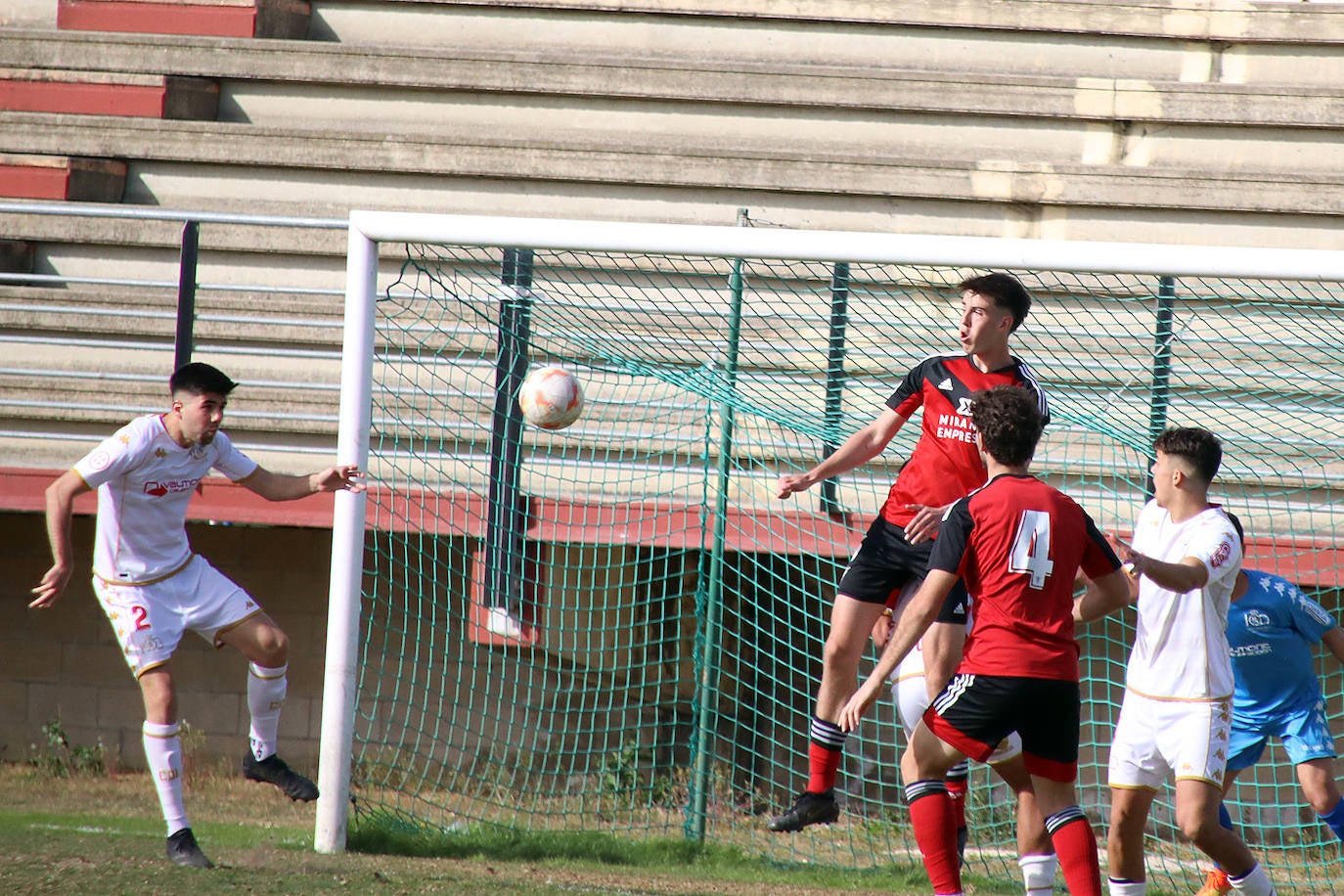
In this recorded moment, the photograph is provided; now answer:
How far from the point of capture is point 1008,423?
3570 millimetres

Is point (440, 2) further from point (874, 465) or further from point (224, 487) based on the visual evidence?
point (874, 465)

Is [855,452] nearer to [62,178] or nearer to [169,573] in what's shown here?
[169,573]

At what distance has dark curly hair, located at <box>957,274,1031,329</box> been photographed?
412cm

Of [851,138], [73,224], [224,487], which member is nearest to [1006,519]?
[224,487]

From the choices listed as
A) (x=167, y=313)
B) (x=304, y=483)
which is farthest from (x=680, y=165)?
(x=304, y=483)

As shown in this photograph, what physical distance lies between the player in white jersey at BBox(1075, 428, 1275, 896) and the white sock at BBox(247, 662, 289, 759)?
306 centimetres

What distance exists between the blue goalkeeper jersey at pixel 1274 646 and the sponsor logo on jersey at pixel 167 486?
397 centimetres

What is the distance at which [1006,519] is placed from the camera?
349 cm

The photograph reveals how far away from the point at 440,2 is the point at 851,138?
3.05 metres

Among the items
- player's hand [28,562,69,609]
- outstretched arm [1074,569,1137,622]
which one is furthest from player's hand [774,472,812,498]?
player's hand [28,562,69,609]

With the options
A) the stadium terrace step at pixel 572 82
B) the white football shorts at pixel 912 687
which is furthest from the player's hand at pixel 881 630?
the stadium terrace step at pixel 572 82

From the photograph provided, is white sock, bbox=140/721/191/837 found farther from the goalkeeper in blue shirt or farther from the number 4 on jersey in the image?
the goalkeeper in blue shirt

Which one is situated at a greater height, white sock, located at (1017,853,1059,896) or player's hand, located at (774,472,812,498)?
player's hand, located at (774,472,812,498)

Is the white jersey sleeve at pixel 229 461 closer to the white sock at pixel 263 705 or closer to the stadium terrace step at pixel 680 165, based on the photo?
the white sock at pixel 263 705
